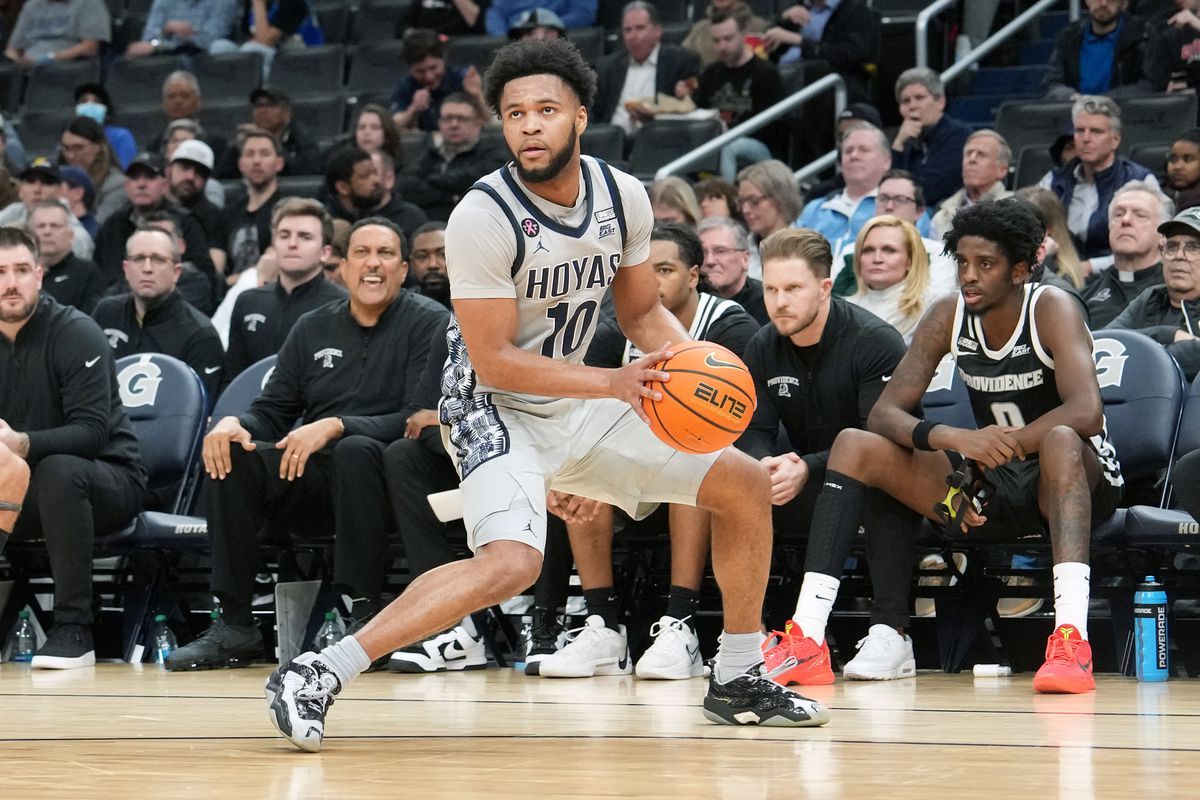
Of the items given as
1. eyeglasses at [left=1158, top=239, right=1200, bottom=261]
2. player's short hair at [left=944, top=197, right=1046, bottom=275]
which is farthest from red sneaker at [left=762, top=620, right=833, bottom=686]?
eyeglasses at [left=1158, top=239, right=1200, bottom=261]

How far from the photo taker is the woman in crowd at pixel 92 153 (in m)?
11.5

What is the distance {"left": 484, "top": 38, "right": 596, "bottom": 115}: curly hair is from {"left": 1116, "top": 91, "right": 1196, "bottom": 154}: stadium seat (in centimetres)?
566

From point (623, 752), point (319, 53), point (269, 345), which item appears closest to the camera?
point (623, 752)

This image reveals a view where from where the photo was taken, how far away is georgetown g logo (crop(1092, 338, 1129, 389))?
19.8 feet

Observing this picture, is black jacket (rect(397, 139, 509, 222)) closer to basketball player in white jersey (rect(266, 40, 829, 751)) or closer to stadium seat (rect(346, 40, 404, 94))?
stadium seat (rect(346, 40, 404, 94))

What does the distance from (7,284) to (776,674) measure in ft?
11.5

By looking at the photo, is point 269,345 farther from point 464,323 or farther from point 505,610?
point 464,323

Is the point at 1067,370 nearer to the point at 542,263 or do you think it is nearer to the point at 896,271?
the point at 896,271

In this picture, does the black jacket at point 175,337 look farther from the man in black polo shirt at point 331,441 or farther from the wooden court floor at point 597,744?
the wooden court floor at point 597,744

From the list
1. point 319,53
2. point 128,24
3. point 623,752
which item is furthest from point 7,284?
point 128,24

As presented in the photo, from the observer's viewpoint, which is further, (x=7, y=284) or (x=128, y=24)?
(x=128, y=24)

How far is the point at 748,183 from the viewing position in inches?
329

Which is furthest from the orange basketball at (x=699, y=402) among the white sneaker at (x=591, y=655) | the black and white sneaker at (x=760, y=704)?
the white sneaker at (x=591, y=655)

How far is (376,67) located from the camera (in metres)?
13.0
